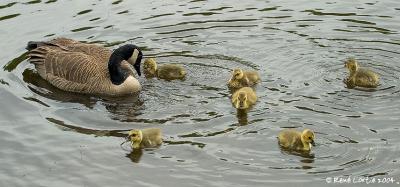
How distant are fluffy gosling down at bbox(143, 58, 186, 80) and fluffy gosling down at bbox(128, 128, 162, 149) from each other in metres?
2.66

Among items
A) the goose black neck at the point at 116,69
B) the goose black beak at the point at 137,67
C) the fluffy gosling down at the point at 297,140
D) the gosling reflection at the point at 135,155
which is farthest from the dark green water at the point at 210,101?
the goose black neck at the point at 116,69

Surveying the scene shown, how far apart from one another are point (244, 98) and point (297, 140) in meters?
1.67

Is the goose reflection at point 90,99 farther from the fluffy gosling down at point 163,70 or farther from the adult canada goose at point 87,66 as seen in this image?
the fluffy gosling down at point 163,70

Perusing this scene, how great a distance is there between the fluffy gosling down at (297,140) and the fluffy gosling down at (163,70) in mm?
3437

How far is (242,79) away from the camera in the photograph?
13.4 metres

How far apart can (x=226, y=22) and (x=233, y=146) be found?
236 inches

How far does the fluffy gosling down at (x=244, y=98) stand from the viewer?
41.0ft

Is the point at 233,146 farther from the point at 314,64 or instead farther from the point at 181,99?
the point at 314,64

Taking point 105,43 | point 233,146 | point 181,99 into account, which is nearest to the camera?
point 233,146

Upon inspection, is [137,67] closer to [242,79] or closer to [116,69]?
[116,69]

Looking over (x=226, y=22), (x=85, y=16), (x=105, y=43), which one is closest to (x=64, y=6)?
(x=85, y=16)

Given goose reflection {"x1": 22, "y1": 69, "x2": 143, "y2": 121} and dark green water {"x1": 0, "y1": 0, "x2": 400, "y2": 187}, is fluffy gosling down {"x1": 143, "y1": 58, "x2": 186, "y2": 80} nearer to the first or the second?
dark green water {"x1": 0, "y1": 0, "x2": 400, "y2": 187}

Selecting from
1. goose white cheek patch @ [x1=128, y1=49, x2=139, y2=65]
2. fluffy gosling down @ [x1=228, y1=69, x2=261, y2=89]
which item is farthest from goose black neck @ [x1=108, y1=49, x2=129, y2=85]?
fluffy gosling down @ [x1=228, y1=69, x2=261, y2=89]

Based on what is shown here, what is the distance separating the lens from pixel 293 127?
12.0 meters
